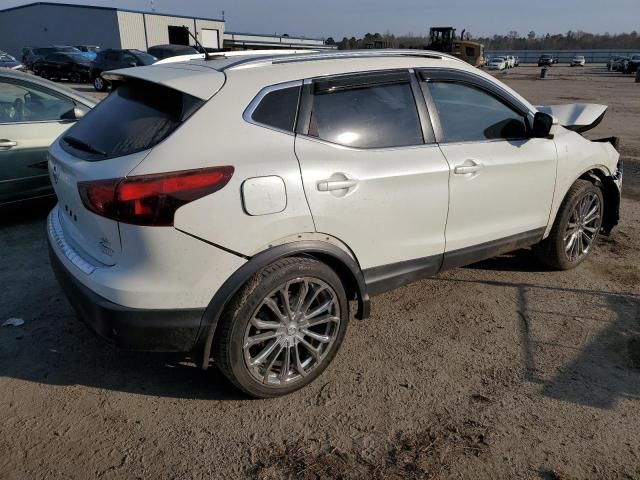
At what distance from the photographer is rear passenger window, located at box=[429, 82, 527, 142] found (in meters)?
3.34

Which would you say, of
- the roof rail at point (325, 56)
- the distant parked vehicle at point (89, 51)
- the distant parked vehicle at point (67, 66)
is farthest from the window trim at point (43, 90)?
the distant parked vehicle at point (89, 51)

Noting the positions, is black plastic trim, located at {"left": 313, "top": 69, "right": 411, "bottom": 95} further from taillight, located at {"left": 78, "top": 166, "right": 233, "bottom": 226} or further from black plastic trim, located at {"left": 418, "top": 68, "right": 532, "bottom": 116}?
taillight, located at {"left": 78, "top": 166, "right": 233, "bottom": 226}

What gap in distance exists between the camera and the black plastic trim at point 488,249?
3.48m

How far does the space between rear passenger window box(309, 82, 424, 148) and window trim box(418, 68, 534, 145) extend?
0.44 feet

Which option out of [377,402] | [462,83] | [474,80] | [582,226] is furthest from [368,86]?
[582,226]

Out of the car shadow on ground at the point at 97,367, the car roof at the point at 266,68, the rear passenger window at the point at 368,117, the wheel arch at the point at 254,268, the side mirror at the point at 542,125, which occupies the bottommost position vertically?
the car shadow on ground at the point at 97,367

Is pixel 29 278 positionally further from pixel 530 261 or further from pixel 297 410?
pixel 530 261

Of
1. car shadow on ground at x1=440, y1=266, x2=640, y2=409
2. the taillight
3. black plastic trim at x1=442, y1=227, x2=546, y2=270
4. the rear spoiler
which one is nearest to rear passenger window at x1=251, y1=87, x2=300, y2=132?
the rear spoiler

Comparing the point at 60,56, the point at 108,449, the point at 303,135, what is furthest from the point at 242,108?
the point at 60,56

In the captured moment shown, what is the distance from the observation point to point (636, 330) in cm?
353

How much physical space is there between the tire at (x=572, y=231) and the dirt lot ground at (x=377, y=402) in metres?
0.42

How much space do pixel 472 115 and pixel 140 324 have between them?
8.22ft

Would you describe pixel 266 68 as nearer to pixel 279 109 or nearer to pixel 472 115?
pixel 279 109

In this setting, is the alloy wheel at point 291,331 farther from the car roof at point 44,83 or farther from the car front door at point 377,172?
the car roof at point 44,83
